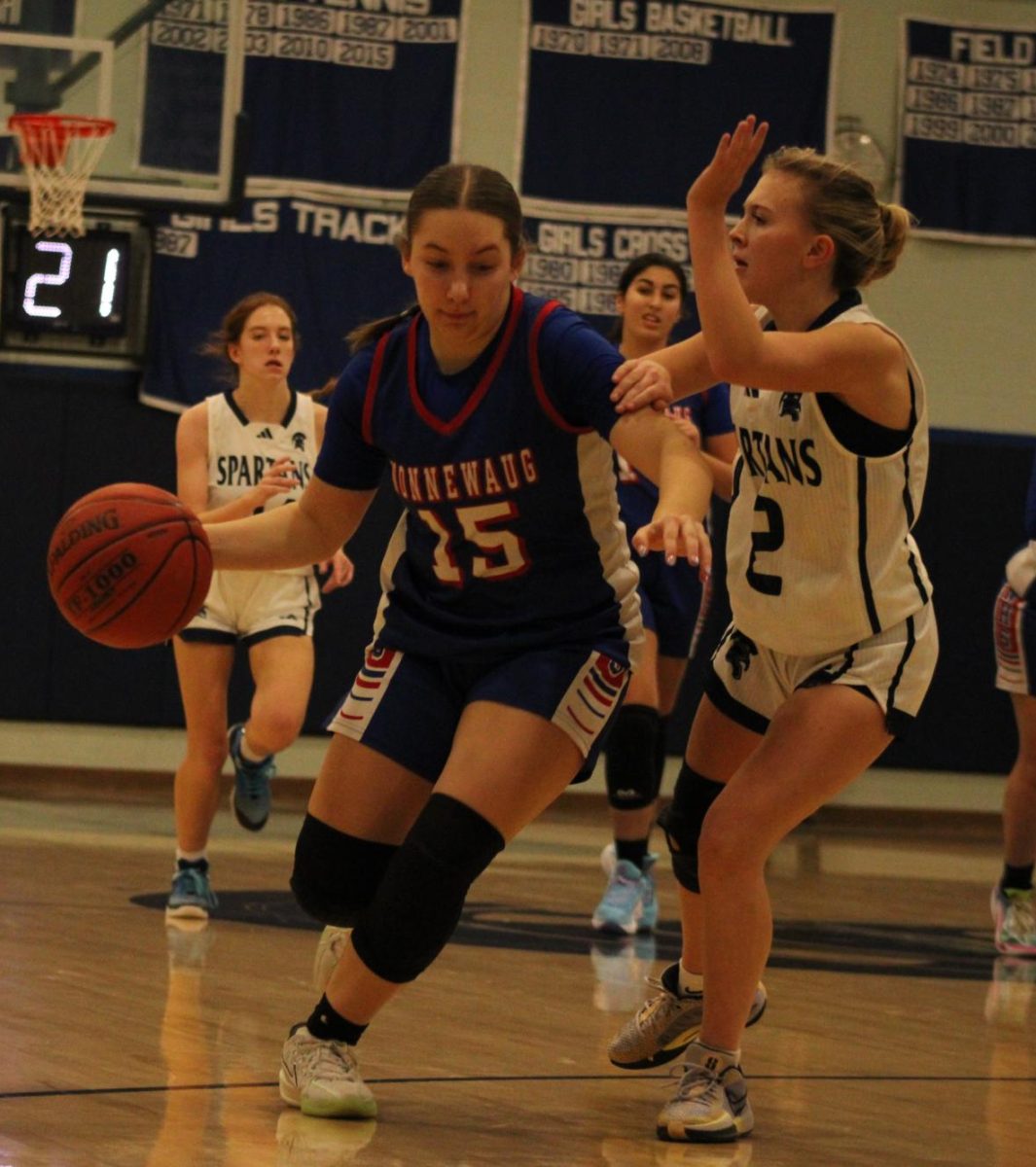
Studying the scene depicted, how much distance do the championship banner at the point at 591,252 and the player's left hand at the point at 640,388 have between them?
736cm

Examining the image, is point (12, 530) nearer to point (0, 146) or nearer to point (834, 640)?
point (0, 146)

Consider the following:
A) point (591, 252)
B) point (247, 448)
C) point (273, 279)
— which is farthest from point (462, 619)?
point (591, 252)

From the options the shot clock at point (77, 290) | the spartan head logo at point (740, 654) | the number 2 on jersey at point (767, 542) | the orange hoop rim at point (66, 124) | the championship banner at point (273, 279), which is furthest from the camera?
the championship banner at point (273, 279)

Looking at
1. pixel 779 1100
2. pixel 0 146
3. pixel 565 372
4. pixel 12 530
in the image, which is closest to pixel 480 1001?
pixel 779 1100

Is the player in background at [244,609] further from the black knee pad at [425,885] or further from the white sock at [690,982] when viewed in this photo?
the black knee pad at [425,885]

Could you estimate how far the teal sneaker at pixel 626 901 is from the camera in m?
6.18

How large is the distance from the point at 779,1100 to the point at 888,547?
1.05 m

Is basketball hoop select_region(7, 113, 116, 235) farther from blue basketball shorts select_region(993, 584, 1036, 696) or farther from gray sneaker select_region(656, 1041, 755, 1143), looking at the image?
gray sneaker select_region(656, 1041, 755, 1143)

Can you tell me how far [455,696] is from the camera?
362 centimetres

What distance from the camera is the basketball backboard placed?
8859 millimetres

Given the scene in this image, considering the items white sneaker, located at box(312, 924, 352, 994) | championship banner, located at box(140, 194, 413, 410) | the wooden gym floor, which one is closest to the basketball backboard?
championship banner, located at box(140, 194, 413, 410)

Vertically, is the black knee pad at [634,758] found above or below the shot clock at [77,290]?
below

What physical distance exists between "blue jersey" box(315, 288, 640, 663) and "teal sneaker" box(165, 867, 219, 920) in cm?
251

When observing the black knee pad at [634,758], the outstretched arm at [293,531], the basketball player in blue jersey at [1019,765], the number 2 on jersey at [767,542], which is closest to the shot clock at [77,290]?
the black knee pad at [634,758]
